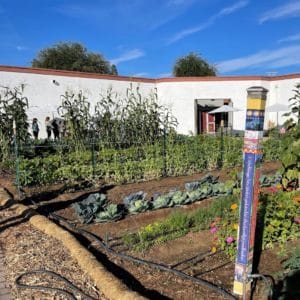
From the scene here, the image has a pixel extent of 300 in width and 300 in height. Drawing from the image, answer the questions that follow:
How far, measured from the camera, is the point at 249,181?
8.38 feet

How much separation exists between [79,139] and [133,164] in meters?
2.09

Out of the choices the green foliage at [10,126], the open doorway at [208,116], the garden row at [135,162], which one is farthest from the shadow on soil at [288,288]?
the open doorway at [208,116]

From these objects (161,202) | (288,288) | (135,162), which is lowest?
(288,288)

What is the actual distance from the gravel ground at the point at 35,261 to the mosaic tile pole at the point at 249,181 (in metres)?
1.13

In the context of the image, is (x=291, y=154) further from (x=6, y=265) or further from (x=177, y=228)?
A: (x=6, y=265)

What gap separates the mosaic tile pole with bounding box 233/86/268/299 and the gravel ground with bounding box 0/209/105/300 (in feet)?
3.71

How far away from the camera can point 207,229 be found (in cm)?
439

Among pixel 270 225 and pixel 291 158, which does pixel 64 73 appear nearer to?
pixel 291 158

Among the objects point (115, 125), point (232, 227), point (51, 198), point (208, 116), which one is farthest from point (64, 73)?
point (232, 227)

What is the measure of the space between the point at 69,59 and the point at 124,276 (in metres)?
37.0

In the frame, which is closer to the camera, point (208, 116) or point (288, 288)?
point (288, 288)

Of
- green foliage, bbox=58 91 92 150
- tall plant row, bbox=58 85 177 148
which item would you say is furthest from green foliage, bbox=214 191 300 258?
green foliage, bbox=58 91 92 150

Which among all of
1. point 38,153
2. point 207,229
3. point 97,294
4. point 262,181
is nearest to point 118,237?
point 207,229

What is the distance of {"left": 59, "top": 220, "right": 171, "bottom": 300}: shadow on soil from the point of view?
9.81 ft
